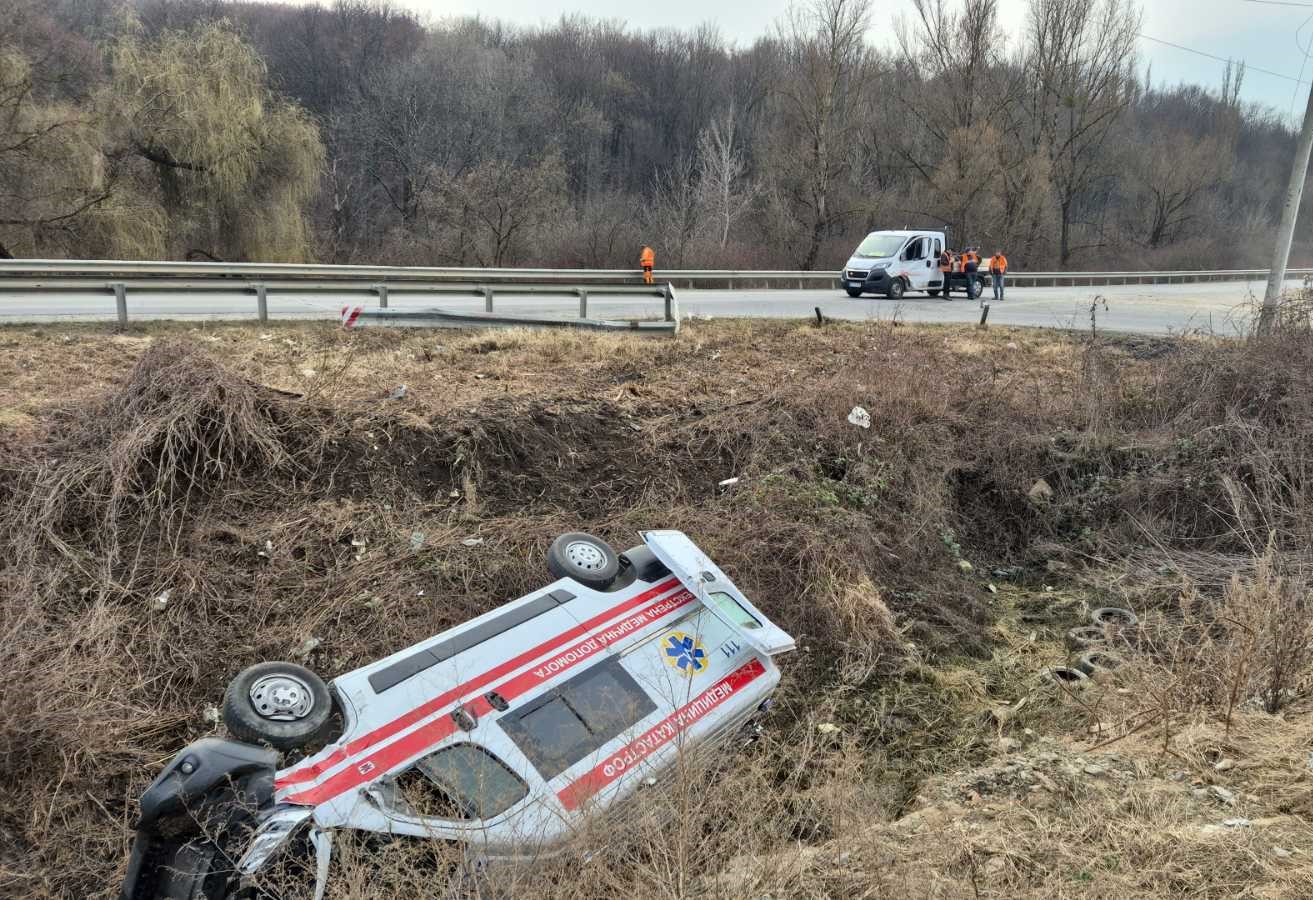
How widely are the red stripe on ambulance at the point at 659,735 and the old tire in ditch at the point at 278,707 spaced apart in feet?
4.17

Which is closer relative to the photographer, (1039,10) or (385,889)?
(385,889)

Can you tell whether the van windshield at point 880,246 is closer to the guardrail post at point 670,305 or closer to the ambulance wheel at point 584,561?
the guardrail post at point 670,305

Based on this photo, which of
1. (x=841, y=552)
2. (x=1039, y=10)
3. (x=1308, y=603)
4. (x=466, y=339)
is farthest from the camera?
(x=1039, y=10)

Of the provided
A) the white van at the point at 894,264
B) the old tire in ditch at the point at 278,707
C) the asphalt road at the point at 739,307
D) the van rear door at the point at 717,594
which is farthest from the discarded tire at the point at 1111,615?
the white van at the point at 894,264

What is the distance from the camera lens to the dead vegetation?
11.8ft

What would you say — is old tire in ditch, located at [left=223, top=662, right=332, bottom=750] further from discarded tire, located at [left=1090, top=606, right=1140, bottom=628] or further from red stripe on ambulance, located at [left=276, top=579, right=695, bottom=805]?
discarded tire, located at [left=1090, top=606, right=1140, bottom=628]

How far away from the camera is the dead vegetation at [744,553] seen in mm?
3596

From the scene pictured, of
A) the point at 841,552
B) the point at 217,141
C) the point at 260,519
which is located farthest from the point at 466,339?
the point at 217,141

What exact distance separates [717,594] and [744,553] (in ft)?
5.50

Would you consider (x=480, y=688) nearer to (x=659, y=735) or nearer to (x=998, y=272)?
(x=659, y=735)

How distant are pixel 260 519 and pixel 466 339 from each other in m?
5.20

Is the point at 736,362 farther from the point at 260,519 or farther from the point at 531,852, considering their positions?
the point at 531,852

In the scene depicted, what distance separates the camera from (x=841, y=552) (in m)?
6.80

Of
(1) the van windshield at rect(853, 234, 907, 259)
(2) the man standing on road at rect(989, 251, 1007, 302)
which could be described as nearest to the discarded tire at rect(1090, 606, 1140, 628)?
(1) the van windshield at rect(853, 234, 907, 259)
